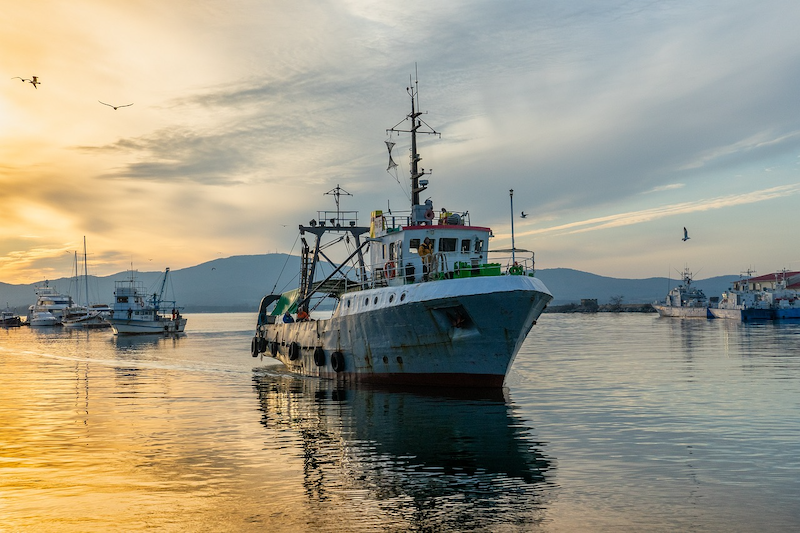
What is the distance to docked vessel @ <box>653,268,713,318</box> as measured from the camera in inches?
5570

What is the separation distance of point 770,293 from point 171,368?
119m

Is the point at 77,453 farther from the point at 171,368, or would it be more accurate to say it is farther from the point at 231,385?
the point at 171,368

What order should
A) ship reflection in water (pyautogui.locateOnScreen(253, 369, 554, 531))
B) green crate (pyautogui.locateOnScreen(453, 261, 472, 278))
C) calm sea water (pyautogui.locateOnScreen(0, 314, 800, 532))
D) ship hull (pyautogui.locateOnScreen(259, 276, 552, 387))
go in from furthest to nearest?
green crate (pyautogui.locateOnScreen(453, 261, 472, 278)), ship hull (pyautogui.locateOnScreen(259, 276, 552, 387)), ship reflection in water (pyautogui.locateOnScreen(253, 369, 554, 531)), calm sea water (pyautogui.locateOnScreen(0, 314, 800, 532))

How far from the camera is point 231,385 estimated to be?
36375 mm

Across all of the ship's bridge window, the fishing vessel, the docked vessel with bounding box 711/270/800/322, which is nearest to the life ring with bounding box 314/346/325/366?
the fishing vessel

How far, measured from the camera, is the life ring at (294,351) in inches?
1620

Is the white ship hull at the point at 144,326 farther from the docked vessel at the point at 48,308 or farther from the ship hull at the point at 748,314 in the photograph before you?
the ship hull at the point at 748,314

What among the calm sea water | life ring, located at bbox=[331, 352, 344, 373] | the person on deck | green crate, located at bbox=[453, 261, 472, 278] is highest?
the person on deck

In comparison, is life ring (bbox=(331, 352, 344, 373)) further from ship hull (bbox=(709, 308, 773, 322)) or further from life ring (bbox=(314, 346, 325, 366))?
ship hull (bbox=(709, 308, 773, 322))

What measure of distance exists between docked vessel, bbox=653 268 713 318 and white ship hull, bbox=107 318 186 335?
101671 mm

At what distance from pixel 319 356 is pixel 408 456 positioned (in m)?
19.4

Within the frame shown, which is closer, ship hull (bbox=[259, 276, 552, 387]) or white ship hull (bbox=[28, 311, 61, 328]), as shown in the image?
ship hull (bbox=[259, 276, 552, 387])

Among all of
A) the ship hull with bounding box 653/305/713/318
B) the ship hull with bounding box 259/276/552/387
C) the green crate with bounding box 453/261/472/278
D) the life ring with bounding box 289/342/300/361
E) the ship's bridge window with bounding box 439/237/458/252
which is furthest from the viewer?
the ship hull with bounding box 653/305/713/318

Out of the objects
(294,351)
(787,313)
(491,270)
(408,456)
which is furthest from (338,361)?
(787,313)
